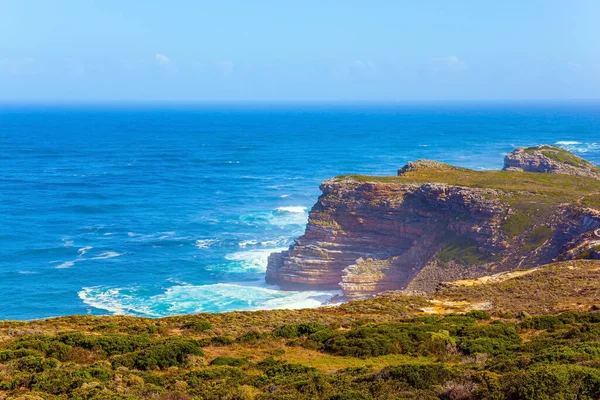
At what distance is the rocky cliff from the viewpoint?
55.1 meters

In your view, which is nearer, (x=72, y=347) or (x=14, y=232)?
(x=72, y=347)

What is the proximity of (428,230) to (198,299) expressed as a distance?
24271mm

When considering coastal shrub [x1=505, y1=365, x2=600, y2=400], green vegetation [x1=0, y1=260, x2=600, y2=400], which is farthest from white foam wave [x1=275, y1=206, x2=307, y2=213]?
coastal shrub [x1=505, y1=365, x2=600, y2=400]

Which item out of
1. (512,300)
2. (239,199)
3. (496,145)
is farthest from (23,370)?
(496,145)

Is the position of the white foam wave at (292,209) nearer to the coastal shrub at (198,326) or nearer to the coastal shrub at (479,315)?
the coastal shrub at (479,315)

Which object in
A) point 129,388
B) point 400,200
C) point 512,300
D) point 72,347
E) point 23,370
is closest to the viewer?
point 129,388

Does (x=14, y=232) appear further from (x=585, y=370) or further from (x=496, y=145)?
(x=496, y=145)

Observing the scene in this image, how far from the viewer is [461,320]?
1084 inches

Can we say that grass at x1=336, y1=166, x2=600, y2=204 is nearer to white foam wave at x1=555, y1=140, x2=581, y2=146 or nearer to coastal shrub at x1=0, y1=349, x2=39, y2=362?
coastal shrub at x1=0, y1=349, x2=39, y2=362

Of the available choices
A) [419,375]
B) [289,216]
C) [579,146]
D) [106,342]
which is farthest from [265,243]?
[579,146]

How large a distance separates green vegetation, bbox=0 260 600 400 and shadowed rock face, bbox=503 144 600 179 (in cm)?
6447

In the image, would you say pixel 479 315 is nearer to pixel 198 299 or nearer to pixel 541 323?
pixel 541 323

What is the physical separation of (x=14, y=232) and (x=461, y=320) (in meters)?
69.7

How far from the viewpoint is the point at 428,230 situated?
62.6m
